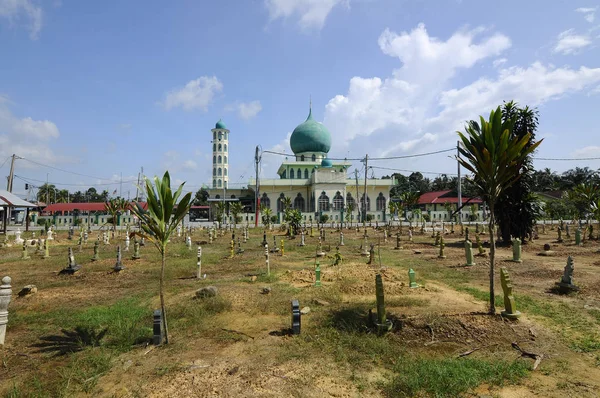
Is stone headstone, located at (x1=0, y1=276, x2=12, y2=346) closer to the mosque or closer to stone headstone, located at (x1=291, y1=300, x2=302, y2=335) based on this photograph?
stone headstone, located at (x1=291, y1=300, x2=302, y2=335)

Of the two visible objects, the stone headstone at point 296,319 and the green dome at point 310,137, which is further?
the green dome at point 310,137

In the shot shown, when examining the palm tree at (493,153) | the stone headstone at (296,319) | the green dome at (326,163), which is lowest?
the stone headstone at (296,319)

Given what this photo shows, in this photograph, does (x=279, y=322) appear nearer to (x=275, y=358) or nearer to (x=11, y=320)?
(x=275, y=358)

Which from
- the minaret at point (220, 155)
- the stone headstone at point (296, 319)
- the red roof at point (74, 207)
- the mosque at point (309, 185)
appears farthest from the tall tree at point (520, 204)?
the red roof at point (74, 207)

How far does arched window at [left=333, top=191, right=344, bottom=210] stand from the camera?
163ft

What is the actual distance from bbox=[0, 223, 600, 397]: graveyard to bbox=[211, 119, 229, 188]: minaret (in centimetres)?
4784

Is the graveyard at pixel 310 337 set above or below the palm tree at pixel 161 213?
below

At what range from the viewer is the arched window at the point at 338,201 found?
163 feet

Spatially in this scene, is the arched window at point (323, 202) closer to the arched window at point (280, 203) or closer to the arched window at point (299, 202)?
the arched window at point (299, 202)

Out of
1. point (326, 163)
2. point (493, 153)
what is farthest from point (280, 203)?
point (493, 153)

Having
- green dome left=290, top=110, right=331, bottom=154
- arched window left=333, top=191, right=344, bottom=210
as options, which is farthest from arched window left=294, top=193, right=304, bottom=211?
green dome left=290, top=110, right=331, bottom=154

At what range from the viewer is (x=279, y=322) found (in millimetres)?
7055

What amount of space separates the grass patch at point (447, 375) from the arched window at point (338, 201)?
44419 mm

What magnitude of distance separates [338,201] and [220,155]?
23411 mm
